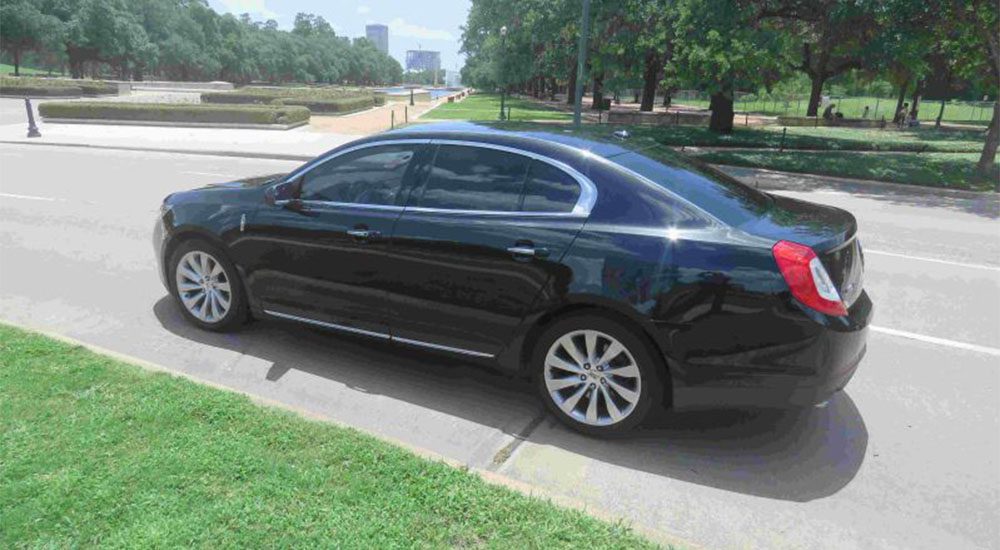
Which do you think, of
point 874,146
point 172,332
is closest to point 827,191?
point 874,146

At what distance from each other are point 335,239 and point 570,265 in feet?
5.36

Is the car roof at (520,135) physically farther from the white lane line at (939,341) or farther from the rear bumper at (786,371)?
the white lane line at (939,341)

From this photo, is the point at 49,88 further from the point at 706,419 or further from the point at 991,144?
the point at 706,419

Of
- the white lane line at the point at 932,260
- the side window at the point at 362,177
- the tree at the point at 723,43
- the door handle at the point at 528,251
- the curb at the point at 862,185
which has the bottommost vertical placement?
the curb at the point at 862,185

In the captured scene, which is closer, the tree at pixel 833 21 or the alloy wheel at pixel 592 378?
the alloy wheel at pixel 592 378

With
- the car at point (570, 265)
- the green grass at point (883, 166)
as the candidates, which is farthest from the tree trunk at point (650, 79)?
the car at point (570, 265)

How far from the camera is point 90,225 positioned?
8.95m

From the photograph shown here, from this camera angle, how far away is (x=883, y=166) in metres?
17.3

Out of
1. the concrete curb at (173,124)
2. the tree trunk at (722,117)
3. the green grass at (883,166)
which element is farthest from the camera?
the tree trunk at (722,117)

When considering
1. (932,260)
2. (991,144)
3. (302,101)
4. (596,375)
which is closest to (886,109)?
(302,101)

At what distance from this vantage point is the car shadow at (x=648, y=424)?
3521 millimetres

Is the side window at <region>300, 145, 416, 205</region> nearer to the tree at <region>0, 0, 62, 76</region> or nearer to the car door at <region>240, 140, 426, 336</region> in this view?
the car door at <region>240, 140, 426, 336</region>

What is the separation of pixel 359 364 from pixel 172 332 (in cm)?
163

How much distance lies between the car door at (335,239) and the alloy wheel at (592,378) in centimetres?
119
